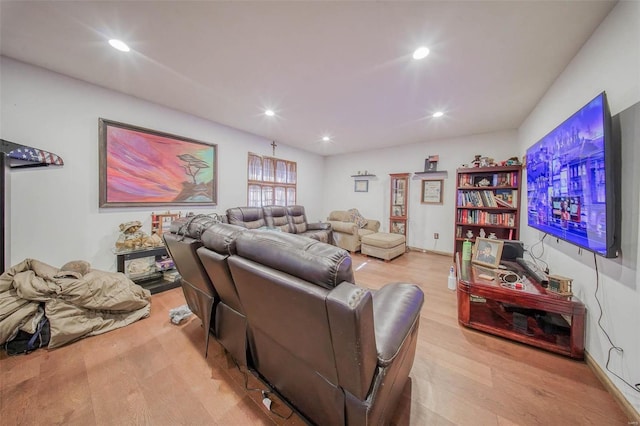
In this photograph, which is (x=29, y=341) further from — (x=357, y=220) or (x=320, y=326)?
(x=357, y=220)

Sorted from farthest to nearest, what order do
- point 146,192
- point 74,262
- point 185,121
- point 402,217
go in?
point 402,217 < point 185,121 < point 146,192 < point 74,262

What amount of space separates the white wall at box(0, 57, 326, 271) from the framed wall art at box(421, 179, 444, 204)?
194 inches

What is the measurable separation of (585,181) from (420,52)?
1511mm

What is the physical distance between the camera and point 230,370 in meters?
1.49

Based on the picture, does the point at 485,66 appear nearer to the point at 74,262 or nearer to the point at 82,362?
the point at 82,362

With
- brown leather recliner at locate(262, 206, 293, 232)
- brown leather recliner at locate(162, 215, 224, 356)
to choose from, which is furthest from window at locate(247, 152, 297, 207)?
brown leather recliner at locate(162, 215, 224, 356)

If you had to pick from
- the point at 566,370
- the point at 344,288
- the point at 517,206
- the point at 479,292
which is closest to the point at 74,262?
the point at 344,288

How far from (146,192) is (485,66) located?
415 centimetres

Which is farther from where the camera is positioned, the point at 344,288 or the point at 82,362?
the point at 82,362

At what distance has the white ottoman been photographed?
157 inches

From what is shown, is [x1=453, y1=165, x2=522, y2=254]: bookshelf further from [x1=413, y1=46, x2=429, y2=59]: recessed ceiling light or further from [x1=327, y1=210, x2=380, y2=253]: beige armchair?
[x1=413, y1=46, x2=429, y2=59]: recessed ceiling light

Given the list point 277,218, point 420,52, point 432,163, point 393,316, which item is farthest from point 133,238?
point 432,163

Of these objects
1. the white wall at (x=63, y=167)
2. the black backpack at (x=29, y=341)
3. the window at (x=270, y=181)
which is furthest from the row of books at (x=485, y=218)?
the black backpack at (x=29, y=341)

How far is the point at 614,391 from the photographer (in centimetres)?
128
